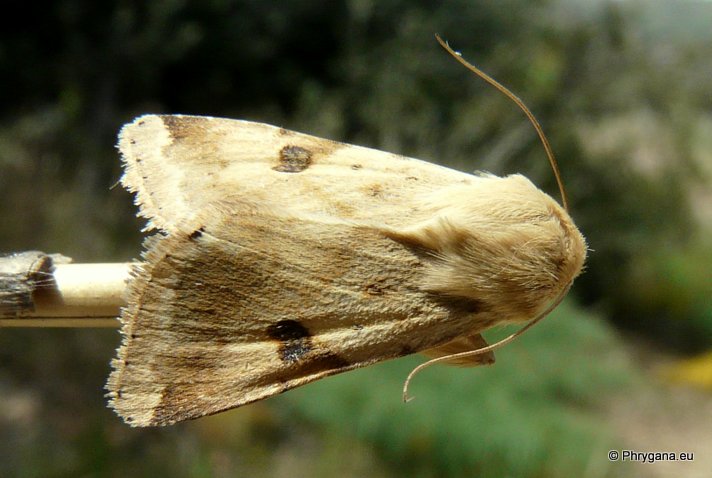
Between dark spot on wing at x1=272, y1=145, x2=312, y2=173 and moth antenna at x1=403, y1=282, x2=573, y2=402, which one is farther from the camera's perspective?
dark spot on wing at x1=272, y1=145, x2=312, y2=173

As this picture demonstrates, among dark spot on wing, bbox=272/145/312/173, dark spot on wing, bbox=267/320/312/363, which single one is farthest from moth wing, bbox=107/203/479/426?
dark spot on wing, bbox=272/145/312/173

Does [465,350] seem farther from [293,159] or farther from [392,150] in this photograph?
[392,150]

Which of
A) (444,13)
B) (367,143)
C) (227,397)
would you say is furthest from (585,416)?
(444,13)

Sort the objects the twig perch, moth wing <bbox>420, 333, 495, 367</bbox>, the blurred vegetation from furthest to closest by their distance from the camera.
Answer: the blurred vegetation → moth wing <bbox>420, 333, 495, 367</bbox> → the twig perch

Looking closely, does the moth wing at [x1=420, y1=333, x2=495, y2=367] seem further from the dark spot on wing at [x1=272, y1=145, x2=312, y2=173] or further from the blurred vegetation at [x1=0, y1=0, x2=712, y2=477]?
the blurred vegetation at [x1=0, y1=0, x2=712, y2=477]

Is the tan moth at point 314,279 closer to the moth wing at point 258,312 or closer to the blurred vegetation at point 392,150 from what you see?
the moth wing at point 258,312

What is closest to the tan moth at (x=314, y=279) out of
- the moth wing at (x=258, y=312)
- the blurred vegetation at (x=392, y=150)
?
the moth wing at (x=258, y=312)

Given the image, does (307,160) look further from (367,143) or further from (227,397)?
(367,143)
